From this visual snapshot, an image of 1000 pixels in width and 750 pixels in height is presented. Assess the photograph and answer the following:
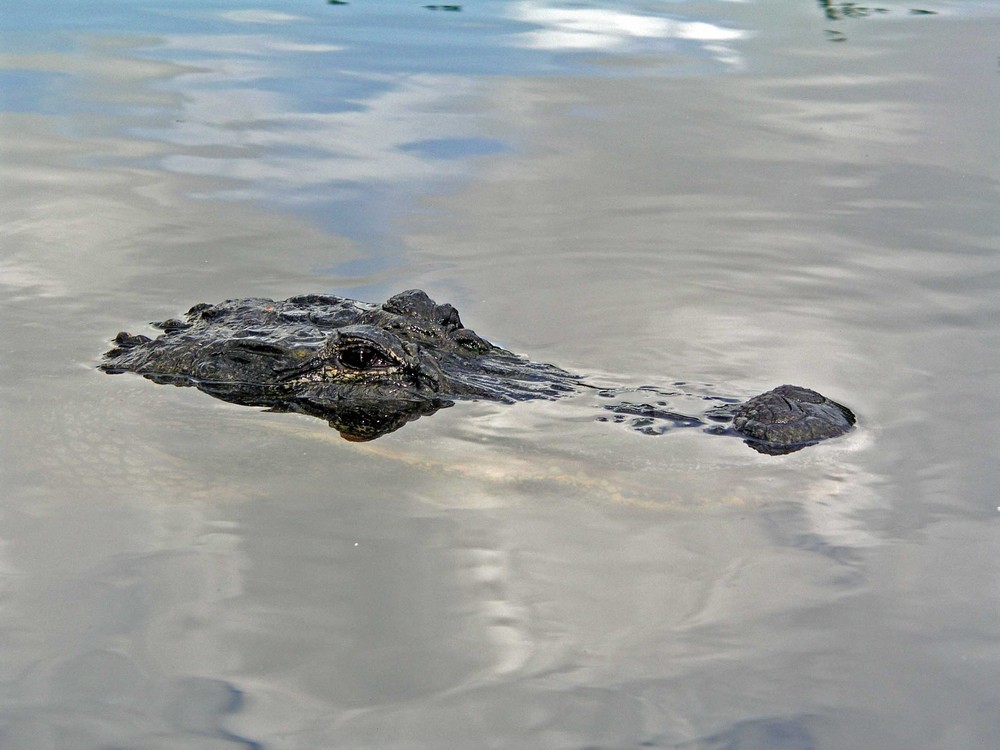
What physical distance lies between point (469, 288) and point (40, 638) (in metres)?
4.45

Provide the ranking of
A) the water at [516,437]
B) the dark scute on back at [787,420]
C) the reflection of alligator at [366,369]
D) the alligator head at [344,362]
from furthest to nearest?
the alligator head at [344,362]
the reflection of alligator at [366,369]
the dark scute on back at [787,420]
the water at [516,437]

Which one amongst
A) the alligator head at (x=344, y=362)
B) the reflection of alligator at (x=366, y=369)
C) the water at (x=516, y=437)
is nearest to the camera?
the water at (x=516, y=437)

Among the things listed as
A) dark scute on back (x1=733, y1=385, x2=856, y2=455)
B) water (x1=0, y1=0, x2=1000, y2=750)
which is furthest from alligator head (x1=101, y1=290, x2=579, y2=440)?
dark scute on back (x1=733, y1=385, x2=856, y2=455)

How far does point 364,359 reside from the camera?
6.11 meters

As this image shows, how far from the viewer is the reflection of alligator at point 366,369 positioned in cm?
579

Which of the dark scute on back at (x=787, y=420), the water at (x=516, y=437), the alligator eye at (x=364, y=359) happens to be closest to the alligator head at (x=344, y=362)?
the alligator eye at (x=364, y=359)

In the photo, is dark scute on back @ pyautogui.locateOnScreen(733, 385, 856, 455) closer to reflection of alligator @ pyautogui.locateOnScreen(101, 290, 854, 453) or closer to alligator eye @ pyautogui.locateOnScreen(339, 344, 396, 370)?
reflection of alligator @ pyautogui.locateOnScreen(101, 290, 854, 453)

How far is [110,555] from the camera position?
480 centimetres

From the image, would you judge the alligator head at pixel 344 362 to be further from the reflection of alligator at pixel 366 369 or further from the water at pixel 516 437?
the water at pixel 516 437

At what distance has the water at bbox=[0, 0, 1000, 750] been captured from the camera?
13.0 feet

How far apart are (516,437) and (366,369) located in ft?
2.96

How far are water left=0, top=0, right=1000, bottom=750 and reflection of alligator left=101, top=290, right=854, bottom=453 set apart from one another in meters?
0.17

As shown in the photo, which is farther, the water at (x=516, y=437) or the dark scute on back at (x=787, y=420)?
the dark scute on back at (x=787, y=420)

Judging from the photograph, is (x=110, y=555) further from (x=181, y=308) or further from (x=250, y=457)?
(x=181, y=308)
